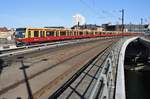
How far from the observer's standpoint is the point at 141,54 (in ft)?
241

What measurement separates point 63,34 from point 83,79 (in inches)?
1853

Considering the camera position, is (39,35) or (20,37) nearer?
(20,37)

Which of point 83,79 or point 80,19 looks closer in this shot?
point 83,79

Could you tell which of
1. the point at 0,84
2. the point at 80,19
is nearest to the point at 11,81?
the point at 0,84

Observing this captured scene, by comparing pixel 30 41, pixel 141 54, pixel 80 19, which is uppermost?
pixel 80 19

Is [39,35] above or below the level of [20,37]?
above

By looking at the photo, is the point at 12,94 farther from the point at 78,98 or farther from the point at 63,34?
the point at 63,34

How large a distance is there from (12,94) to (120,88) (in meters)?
4.20

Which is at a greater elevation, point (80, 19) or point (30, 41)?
point (80, 19)

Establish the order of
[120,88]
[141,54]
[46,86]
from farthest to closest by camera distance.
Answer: [141,54] < [46,86] < [120,88]

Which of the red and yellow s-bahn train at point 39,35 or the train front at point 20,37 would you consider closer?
the train front at point 20,37

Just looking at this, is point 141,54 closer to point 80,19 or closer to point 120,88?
point 80,19

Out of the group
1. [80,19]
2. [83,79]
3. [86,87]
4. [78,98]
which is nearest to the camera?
[78,98]

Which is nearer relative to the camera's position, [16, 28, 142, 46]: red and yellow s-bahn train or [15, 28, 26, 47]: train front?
[15, 28, 26, 47]: train front
